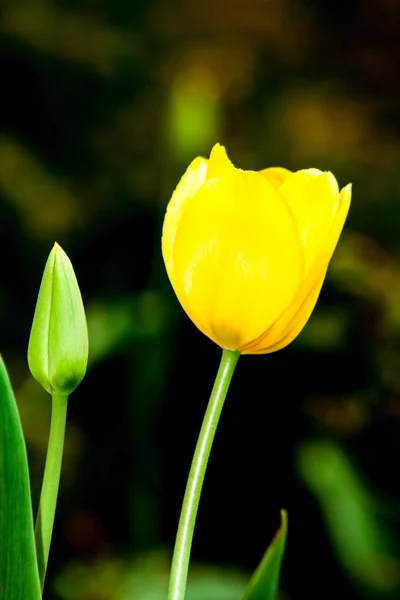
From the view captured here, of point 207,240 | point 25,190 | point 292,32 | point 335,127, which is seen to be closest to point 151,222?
point 25,190

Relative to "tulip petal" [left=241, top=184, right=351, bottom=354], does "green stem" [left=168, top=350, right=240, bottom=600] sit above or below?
below

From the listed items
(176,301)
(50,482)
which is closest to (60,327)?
(50,482)

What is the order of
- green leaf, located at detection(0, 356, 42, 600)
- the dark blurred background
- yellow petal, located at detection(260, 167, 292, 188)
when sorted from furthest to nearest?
the dark blurred background < yellow petal, located at detection(260, 167, 292, 188) < green leaf, located at detection(0, 356, 42, 600)

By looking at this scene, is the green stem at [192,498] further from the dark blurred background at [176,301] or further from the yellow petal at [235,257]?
the dark blurred background at [176,301]

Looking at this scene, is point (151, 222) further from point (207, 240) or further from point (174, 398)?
point (207, 240)

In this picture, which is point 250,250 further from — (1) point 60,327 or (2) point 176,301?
(2) point 176,301

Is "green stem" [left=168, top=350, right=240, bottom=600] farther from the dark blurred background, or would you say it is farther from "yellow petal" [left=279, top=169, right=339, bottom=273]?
the dark blurred background

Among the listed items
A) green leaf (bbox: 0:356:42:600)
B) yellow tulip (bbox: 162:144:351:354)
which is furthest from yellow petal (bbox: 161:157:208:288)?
green leaf (bbox: 0:356:42:600)
